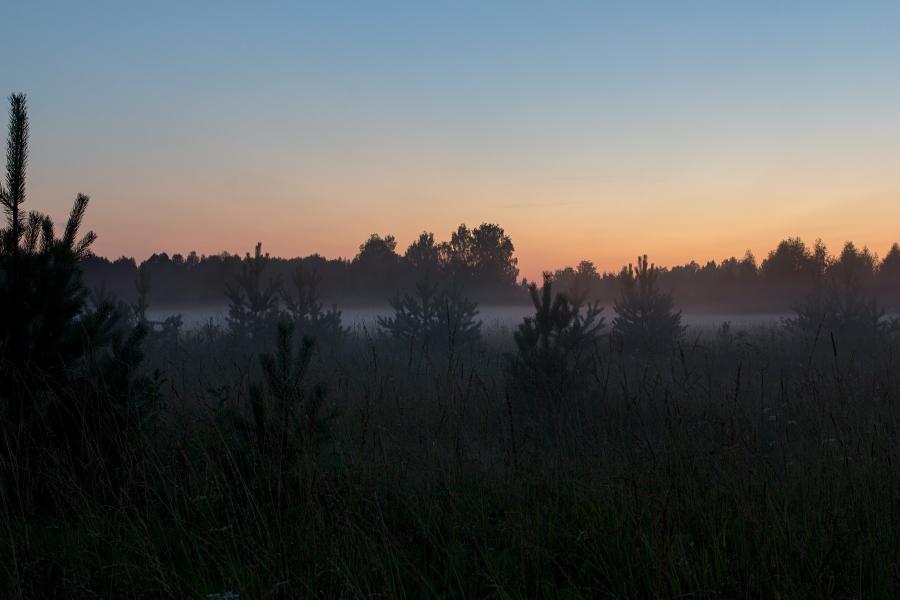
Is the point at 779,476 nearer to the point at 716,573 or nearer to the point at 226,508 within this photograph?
the point at 716,573

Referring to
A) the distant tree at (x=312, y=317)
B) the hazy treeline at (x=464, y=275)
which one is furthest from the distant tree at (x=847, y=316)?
the hazy treeline at (x=464, y=275)

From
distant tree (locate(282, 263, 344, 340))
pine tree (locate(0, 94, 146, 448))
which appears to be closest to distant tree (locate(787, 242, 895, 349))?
distant tree (locate(282, 263, 344, 340))

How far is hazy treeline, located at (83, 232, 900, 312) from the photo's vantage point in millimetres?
70750

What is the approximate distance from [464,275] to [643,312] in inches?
2263

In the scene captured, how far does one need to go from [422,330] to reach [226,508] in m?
15.5

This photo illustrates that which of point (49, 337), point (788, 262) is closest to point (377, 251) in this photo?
point (788, 262)

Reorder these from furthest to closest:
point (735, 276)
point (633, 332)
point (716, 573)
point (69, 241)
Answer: point (735, 276) → point (633, 332) → point (69, 241) → point (716, 573)

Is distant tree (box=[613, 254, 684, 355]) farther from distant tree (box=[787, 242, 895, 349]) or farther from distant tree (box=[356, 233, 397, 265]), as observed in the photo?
distant tree (box=[356, 233, 397, 265])

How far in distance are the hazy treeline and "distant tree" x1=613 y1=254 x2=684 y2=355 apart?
48.5 metres

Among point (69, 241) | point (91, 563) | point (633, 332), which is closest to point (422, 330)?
point (633, 332)

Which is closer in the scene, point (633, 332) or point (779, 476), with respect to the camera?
point (779, 476)

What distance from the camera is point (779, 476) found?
15.9ft

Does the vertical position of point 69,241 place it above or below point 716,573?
above

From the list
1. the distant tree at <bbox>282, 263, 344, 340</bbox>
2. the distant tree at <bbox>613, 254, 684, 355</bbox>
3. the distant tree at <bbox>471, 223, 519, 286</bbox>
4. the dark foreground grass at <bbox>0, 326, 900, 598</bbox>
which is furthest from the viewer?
the distant tree at <bbox>471, 223, 519, 286</bbox>
